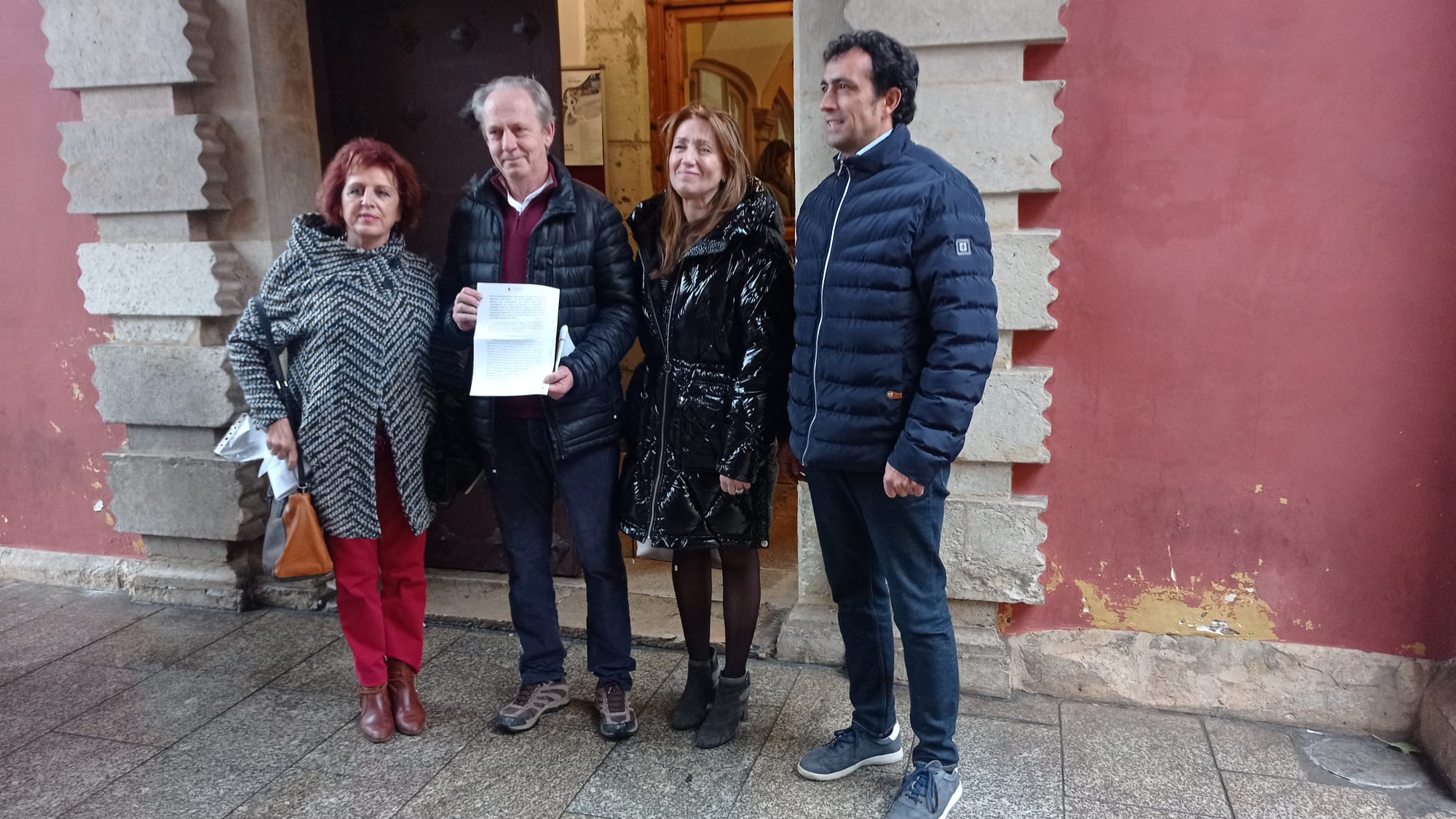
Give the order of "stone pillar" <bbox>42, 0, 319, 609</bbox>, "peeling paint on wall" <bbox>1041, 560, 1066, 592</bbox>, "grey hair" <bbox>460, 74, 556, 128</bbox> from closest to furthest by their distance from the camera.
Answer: "grey hair" <bbox>460, 74, 556, 128</bbox>, "peeling paint on wall" <bbox>1041, 560, 1066, 592</bbox>, "stone pillar" <bbox>42, 0, 319, 609</bbox>

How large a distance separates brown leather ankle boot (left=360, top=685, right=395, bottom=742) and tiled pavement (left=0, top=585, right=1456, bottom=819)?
0.13 ft

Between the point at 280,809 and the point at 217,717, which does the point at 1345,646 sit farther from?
the point at 217,717

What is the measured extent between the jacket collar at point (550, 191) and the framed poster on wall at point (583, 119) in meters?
1.69

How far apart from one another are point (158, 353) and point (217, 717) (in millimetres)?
1632

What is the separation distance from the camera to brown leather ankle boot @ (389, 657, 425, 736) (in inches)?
126

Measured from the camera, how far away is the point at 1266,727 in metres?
3.16

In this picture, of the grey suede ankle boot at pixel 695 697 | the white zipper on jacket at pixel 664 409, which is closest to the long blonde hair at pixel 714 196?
the white zipper on jacket at pixel 664 409

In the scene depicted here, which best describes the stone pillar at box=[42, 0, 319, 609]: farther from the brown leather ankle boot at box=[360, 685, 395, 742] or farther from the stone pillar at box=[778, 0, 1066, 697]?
the stone pillar at box=[778, 0, 1066, 697]

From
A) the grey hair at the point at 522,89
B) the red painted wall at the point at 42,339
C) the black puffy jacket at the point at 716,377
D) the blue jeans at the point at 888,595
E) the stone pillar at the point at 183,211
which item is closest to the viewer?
the blue jeans at the point at 888,595

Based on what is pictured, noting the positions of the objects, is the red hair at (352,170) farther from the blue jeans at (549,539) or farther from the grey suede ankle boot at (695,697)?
the grey suede ankle boot at (695,697)

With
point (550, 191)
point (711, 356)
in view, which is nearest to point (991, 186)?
point (711, 356)

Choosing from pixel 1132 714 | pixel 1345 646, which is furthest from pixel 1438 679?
pixel 1132 714

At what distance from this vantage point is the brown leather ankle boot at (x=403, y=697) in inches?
126

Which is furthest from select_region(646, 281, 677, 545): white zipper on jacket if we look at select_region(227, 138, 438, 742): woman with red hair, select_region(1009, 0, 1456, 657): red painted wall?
select_region(1009, 0, 1456, 657): red painted wall
